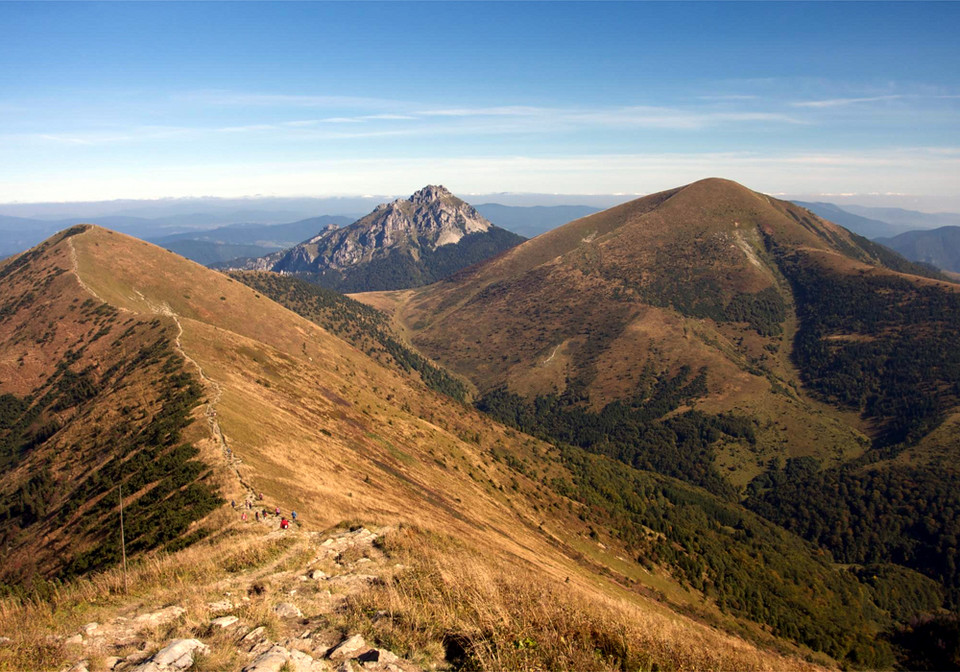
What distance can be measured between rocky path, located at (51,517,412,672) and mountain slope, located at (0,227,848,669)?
802mm

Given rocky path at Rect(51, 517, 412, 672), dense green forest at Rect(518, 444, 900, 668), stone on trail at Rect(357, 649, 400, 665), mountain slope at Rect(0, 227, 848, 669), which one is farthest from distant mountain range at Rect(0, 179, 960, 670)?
stone on trail at Rect(357, 649, 400, 665)

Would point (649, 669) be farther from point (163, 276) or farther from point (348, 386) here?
point (163, 276)

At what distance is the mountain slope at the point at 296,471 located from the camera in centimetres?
2216

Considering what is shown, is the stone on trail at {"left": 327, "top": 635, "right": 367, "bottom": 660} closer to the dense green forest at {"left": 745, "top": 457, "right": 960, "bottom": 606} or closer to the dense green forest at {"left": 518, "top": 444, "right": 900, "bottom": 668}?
the dense green forest at {"left": 518, "top": 444, "right": 900, "bottom": 668}

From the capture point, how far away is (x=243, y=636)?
11.7 metres

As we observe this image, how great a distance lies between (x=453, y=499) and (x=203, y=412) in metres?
30.6

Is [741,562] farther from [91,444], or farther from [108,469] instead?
[91,444]

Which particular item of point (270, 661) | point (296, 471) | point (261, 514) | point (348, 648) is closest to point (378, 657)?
point (348, 648)

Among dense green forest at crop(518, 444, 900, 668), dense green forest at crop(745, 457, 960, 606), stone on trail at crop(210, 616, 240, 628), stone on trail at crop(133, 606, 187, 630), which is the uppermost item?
stone on trail at crop(210, 616, 240, 628)

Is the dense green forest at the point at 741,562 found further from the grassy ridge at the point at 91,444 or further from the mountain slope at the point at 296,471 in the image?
the grassy ridge at the point at 91,444

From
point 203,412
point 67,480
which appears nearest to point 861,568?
point 203,412

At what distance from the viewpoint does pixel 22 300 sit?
117188 millimetres

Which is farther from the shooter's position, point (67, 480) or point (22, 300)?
point (22, 300)

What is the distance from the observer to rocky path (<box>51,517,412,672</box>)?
10422 millimetres
